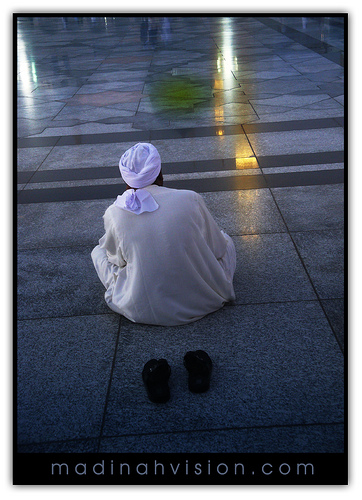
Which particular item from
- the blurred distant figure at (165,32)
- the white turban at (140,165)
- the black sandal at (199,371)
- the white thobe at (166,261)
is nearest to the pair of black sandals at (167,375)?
the black sandal at (199,371)

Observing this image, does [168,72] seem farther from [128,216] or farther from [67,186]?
[128,216]

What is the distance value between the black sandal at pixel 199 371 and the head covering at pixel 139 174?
980 mm

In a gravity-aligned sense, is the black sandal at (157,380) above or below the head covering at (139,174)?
below

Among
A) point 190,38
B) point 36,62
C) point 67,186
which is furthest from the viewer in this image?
point 190,38

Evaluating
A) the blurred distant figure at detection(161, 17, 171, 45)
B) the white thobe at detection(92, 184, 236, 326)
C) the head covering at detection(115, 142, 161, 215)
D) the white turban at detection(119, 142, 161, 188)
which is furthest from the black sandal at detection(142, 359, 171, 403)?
the blurred distant figure at detection(161, 17, 171, 45)

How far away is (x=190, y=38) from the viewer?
19.4m

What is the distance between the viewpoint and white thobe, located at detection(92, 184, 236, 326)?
12.5 feet

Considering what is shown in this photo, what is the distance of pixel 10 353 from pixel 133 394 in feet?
2.90

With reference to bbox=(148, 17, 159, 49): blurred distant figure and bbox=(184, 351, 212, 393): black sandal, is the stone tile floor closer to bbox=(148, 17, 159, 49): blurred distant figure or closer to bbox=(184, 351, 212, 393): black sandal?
bbox=(184, 351, 212, 393): black sandal

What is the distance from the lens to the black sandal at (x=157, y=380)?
11.0 ft

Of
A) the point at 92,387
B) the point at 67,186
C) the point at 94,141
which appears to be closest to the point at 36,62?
the point at 94,141

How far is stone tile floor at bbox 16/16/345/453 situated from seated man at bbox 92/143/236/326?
157 millimetres

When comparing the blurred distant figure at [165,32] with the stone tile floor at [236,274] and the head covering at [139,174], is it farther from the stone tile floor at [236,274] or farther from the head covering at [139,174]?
the head covering at [139,174]

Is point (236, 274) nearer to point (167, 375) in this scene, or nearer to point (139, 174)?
point (139, 174)
